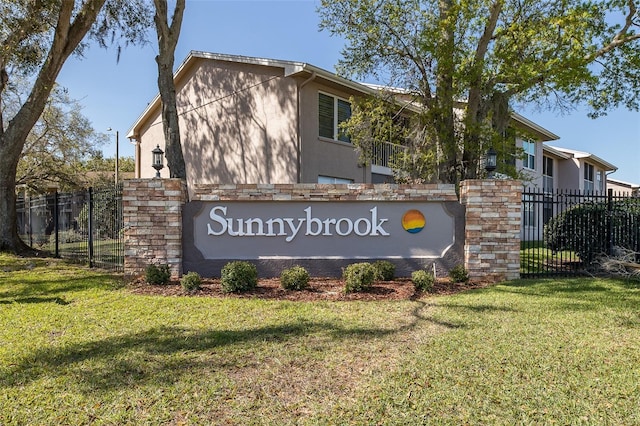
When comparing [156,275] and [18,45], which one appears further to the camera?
[18,45]

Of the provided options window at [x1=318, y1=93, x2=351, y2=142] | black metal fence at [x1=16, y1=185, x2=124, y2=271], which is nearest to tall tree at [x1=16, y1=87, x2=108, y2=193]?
black metal fence at [x1=16, y1=185, x2=124, y2=271]

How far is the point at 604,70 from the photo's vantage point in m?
11.6

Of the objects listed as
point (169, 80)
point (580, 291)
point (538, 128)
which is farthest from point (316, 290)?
point (538, 128)

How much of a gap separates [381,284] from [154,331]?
4.12m

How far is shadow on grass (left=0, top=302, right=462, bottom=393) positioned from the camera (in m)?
3.77

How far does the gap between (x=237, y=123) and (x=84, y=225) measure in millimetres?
5836

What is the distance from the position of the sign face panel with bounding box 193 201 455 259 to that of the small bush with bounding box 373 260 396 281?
0.33 metres

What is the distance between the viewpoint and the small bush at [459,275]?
7.96 metres

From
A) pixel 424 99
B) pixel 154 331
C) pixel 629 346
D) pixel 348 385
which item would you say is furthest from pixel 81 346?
pixel 424 99

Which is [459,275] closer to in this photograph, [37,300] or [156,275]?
[156,275]

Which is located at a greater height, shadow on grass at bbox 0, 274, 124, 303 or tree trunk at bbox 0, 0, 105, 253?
tree trunk at bbox 0, 0, 105, 253

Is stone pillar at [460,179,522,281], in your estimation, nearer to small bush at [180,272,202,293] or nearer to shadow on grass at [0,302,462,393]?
shadow on grass at [0,302,462,393]

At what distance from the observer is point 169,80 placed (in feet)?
34.1

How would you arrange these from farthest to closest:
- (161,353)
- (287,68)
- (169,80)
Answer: (287,68)
(169,80)
(161,353)
